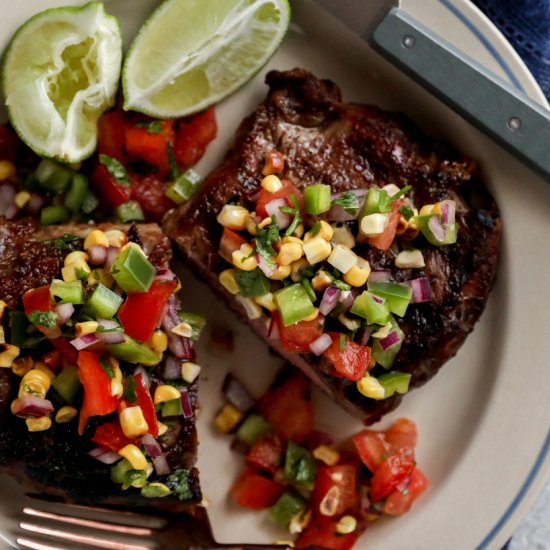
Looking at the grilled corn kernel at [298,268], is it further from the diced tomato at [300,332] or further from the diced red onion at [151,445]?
the diced red onion at [151,445]

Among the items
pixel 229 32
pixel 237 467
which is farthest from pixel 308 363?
pixel 229 32

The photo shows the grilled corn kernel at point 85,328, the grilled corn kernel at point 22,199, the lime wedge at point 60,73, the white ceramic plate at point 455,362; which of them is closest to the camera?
the grilled corn kernel at point 85,328

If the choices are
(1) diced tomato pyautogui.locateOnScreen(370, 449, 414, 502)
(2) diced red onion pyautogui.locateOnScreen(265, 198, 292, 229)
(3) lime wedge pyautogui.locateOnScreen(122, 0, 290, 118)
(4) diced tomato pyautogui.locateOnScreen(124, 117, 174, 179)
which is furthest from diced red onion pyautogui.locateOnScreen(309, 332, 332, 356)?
(3) lime wedge pyautogui.locateOnScreen(122, 0, 290, 118)

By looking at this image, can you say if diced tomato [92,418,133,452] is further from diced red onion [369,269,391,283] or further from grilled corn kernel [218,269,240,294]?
diced red onion [369,269,391,283]

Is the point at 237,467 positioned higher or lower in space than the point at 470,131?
lower

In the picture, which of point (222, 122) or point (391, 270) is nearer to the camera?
point (391, 270)

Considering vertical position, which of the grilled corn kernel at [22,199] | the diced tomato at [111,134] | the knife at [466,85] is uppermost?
the knife at [466,85]

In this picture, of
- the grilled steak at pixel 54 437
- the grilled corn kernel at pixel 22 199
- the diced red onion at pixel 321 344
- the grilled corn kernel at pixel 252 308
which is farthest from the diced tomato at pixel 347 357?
the grilled corn kernel at pixel 22 199

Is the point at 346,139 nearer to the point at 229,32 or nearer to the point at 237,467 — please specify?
the point at 229,32
